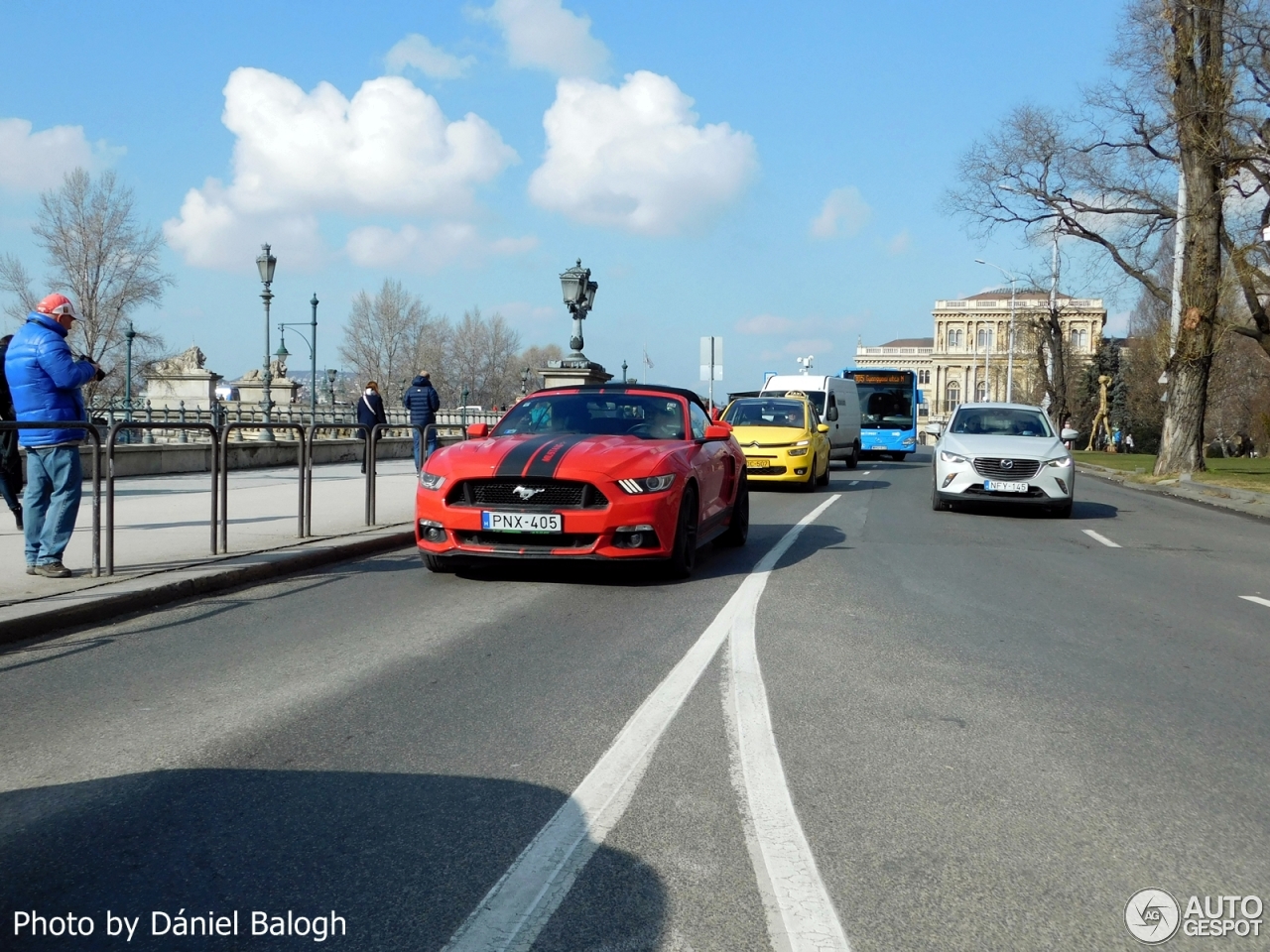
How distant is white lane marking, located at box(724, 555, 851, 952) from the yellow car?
15.1 metres

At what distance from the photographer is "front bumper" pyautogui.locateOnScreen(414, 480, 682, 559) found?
887cm

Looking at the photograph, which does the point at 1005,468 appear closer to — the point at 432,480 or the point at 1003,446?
the point at 1003,446

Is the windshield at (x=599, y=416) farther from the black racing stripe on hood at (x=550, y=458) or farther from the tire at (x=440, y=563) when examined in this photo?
the tire at (x=440, y=563)

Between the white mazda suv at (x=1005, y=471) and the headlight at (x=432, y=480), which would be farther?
the white mazda suv at (x=1005, y=471)

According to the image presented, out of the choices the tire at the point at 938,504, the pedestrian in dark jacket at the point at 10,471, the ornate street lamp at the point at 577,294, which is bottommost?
the tire at the point at 938,504

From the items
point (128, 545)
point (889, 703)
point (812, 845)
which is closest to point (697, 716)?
point (889, 703)

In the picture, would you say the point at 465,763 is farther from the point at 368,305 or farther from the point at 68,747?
the point at 368,305

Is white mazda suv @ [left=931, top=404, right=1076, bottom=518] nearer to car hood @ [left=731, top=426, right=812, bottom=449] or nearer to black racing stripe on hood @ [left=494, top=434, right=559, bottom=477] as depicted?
car hood @ [left=731, top=426, right=812, bottom=449]

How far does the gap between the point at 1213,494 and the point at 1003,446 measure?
351 inches

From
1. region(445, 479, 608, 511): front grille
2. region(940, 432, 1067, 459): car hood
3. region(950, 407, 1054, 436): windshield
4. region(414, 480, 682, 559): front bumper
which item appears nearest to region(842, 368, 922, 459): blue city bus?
region(950, 407, 1054, 436): windshield

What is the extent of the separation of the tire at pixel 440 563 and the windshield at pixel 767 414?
12033 mm

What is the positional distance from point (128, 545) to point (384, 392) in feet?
249

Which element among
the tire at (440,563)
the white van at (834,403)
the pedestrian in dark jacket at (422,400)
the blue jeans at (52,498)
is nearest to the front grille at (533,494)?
the tire at (440,563)

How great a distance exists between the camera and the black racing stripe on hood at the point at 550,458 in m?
8.91
